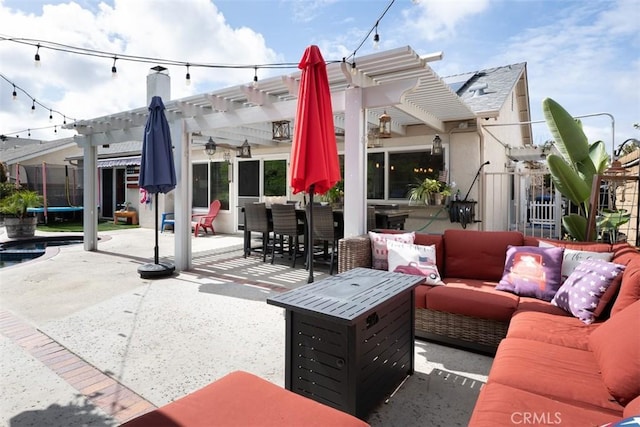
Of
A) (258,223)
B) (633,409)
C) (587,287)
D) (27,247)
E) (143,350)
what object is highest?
(258,223)

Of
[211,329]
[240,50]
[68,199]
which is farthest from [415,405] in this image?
[68,199]

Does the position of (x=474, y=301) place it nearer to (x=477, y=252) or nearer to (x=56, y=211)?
(x=477, y=252)

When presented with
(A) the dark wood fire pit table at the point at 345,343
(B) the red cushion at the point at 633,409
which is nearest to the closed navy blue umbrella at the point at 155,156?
(A) the dark wood fire pit table at the point at 345,343

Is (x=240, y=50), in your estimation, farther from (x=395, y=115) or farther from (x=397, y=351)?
(x=397, y=351)

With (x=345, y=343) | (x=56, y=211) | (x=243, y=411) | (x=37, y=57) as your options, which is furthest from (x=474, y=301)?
(x=56, y=211)

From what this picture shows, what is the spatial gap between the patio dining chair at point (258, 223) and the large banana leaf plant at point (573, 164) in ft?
16.8

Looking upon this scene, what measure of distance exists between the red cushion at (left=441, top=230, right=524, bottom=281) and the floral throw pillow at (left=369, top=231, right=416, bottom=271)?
456 mm

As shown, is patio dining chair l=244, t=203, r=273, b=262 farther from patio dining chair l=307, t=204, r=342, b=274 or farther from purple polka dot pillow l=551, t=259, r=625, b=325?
purple polka dot pillow l=551, t=259, r=625, b=325

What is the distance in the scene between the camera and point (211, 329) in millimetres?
3859

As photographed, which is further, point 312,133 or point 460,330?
point 312,133

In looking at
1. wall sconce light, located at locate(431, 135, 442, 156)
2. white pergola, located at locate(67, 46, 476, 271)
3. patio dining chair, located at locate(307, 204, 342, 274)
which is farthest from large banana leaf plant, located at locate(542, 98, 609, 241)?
patio dining chair, located at locate(307, 204, 342, 274)

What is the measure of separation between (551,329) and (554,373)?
0.72 meters

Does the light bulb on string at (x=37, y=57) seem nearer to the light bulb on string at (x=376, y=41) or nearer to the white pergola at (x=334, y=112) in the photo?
the white pergola at (x=334, y=112)

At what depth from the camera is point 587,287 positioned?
286 centimetres
